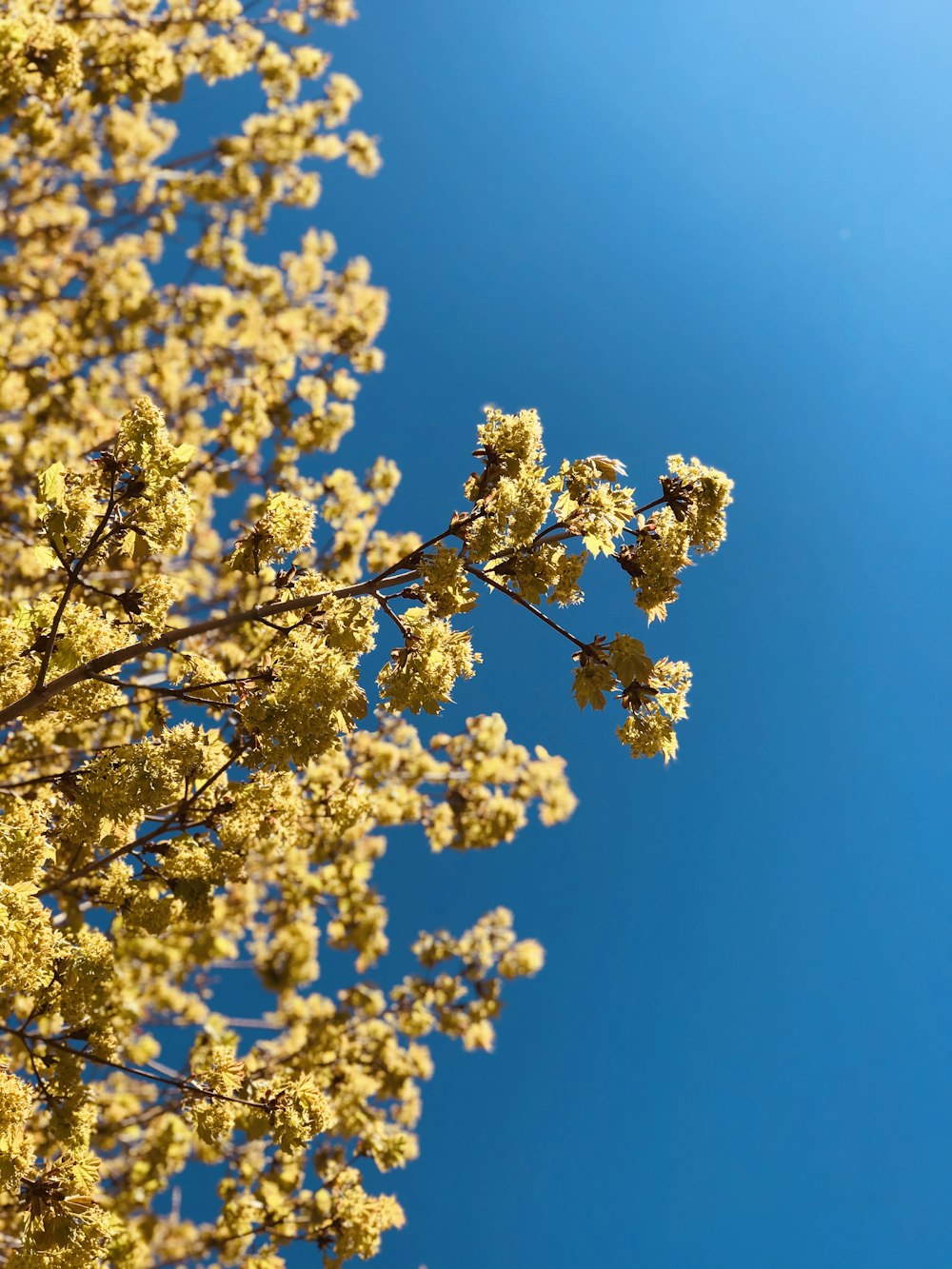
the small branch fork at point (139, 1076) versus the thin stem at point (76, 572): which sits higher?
the thin stem at point (76, 572)

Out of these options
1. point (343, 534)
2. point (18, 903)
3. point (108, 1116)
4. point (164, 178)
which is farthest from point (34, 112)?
point (108, 1116)

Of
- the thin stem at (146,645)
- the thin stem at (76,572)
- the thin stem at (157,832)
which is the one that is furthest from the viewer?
the thin stem at (157,832)

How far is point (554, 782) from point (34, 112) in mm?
7471

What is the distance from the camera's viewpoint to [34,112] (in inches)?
266

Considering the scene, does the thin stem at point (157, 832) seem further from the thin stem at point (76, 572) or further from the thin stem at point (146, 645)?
the thin stem at point (76, 572)

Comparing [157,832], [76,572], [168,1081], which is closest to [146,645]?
[76,572]

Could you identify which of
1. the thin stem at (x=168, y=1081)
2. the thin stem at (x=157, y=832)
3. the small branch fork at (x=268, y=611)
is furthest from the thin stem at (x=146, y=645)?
the thin stem at (x=168, y=1081)

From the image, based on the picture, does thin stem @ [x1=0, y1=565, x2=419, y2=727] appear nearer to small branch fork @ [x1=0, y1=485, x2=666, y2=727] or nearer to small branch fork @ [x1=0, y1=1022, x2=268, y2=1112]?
small branch fork @ [x1=0, y1=485, x2=666, y2=727]

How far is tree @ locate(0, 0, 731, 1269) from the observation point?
3.11 meters

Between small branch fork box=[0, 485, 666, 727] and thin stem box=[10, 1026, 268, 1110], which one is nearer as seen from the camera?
small branch fork box=[0, 485, 666, 727]

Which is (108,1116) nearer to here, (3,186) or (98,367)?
(98,367)

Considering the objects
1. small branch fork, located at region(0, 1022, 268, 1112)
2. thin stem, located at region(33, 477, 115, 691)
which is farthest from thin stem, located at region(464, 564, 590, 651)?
small branch fork, located at region(0, 1022, 268, 1112)

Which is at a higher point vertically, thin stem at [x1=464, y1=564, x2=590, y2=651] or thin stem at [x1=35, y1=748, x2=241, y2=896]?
thin stem at [x1=464, y1=564, x2=590, y2=651]

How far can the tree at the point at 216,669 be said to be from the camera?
3111mm
